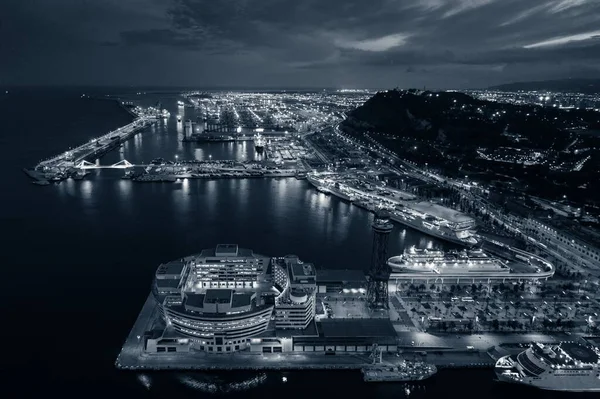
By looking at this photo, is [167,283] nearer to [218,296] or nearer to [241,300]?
[218,296]

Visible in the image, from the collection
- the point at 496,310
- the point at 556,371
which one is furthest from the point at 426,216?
the point at 556,371

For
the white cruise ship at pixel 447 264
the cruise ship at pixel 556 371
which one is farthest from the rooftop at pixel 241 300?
the cruise ship at pixel 556 371

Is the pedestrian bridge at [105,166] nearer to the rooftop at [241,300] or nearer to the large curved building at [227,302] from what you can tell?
the large curved building at [227,302]

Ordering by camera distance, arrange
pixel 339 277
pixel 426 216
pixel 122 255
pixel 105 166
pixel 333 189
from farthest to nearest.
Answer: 1. pixel 105 166
2. pixel 333 189
3. pixel 426 216
4. pixel 122 255
5. pixel 339 277

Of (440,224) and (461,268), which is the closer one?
(461,268)

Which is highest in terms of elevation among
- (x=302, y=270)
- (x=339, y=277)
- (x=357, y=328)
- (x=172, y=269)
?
(x=302, y=270)

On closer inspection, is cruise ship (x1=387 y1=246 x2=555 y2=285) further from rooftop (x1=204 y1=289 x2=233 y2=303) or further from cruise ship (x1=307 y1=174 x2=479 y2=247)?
rooftop (x1=204 y1=289 x2=233 y2=303)
